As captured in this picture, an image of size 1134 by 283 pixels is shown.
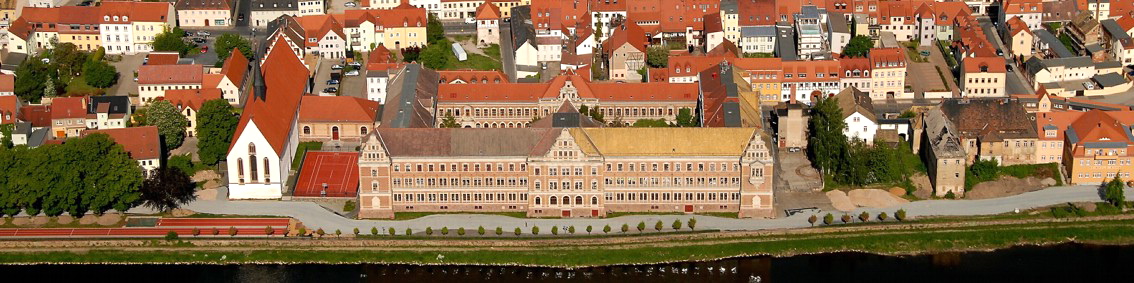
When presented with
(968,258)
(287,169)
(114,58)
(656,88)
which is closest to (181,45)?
(114,58)

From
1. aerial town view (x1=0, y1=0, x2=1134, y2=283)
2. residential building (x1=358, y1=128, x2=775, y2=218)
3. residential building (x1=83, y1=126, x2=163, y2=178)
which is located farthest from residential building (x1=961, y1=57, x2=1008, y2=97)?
residential building (x1=83, y1=126, x2=163, y2=178)

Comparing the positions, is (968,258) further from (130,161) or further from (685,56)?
(130,161)

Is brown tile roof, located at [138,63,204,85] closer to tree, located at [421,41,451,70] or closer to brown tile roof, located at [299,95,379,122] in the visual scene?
brown tile roof, located at [299,95,379,122]

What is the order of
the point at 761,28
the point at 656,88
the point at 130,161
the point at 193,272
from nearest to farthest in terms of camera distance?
the point at 193,272
the point at 130,161
the point at 656,88
the point at 761,28

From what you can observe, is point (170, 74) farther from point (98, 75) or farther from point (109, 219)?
point (109, 219)

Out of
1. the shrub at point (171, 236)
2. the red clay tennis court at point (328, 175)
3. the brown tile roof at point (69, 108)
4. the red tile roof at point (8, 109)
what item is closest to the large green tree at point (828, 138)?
the red clay tennis court at point (328, 175)

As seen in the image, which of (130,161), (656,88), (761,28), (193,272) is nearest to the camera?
(193,272)

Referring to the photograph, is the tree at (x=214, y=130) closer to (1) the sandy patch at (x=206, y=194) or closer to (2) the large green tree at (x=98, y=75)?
(1) the sandy patch at (x=206, y=194)
